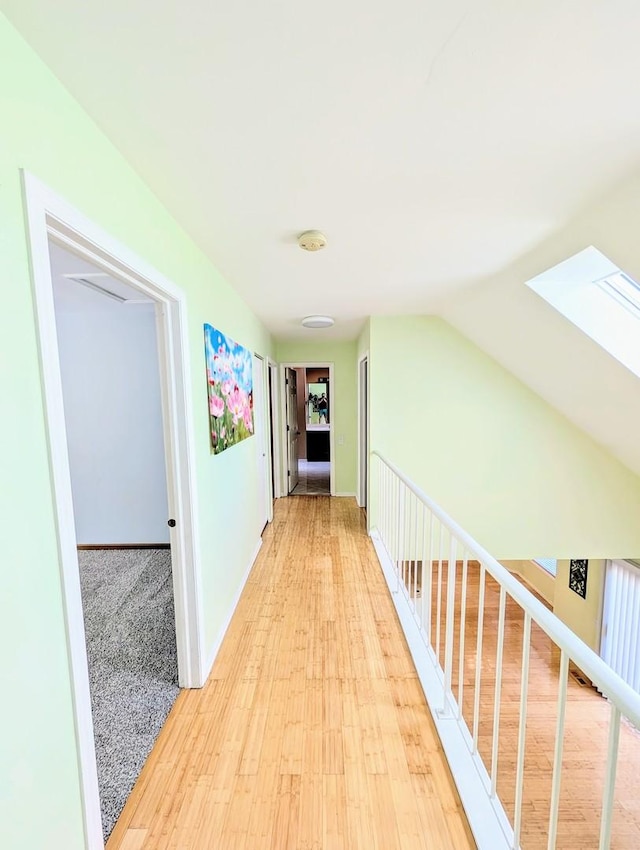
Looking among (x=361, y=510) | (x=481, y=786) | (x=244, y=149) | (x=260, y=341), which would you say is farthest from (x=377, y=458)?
(x=244, y=149)

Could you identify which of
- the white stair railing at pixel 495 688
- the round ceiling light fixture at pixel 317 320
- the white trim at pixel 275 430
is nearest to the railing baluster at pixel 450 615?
the white stair railing at pixel 495 688

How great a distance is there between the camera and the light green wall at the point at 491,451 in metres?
3.61

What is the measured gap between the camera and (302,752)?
58.4 inches

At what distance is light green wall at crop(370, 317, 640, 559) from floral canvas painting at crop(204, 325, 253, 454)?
1.38 meters

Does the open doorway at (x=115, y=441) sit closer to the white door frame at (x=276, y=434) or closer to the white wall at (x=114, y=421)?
the white wall at (x=114, y=421)

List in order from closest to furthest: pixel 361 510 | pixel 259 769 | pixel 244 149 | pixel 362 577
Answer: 1. pixel 244 149
2. pixel 259 769
3. pixel 362 577
4. pixel 361 510

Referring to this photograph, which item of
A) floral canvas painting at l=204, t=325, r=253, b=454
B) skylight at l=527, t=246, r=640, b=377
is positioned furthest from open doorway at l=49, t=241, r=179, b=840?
skylight at l=527, t=246, r=640, b=377

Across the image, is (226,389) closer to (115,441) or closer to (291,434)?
(115,441)

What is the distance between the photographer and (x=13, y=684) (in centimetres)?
77

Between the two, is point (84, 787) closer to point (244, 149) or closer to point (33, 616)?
point (33, 616)

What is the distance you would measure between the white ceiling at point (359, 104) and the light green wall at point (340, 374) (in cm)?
332

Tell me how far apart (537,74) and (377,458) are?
305 centimetres

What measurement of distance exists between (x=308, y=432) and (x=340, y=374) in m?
3.27

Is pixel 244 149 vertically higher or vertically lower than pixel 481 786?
higher
